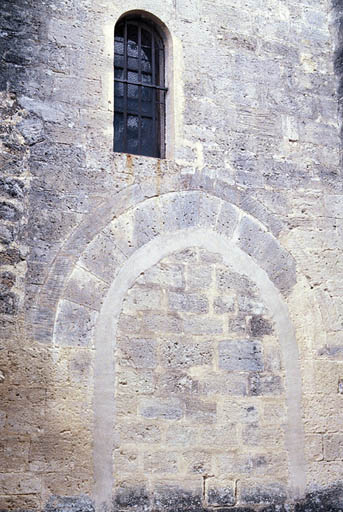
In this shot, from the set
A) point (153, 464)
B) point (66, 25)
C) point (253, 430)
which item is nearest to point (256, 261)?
point (253, 430)

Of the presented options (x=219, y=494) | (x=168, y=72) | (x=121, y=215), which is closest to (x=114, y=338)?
(x=121, y=215)

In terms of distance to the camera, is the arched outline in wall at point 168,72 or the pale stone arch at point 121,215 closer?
the pale stone arch at point 121,215

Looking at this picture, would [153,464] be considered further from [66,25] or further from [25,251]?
[66,25]

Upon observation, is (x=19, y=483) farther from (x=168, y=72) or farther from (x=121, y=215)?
(x=168, y=72)

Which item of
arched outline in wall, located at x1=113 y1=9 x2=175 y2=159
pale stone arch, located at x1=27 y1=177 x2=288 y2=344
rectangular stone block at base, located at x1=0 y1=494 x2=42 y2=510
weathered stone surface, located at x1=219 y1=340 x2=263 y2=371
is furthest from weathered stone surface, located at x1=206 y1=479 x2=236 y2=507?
arched outline in wall, located at x1=113 y1=9 x2=175 y2=159

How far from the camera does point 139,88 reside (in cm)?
659

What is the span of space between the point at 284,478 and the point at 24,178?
2.94 m

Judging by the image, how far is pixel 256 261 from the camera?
6453mm

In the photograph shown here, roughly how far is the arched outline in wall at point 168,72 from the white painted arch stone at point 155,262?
18.0 inches

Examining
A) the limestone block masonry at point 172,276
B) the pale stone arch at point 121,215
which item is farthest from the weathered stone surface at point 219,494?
the pale stone arch at point 121,215

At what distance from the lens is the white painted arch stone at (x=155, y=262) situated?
5.71 meters

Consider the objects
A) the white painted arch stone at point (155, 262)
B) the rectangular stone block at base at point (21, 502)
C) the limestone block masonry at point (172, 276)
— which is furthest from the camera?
the white painted arch stone at point (155, 262)

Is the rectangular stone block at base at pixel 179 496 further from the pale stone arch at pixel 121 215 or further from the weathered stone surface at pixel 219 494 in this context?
the pale stone arch at pixel 121 215

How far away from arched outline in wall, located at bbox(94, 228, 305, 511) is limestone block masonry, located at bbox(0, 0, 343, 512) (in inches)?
0.5
